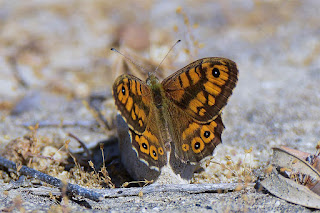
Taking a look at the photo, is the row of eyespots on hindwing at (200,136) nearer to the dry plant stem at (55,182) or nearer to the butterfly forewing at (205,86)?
the butterfly forewing at (205,86)

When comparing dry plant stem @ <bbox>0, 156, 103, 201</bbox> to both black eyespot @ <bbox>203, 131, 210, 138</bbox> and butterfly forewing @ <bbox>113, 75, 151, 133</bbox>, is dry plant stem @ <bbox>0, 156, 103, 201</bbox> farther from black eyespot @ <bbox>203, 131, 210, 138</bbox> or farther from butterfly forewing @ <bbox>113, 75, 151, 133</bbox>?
black eyespot @ <bbox>203, 131, 210, 138</bbox>

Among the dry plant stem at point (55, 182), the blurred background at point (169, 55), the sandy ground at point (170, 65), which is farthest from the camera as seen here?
the blurred background at point (169, 55)

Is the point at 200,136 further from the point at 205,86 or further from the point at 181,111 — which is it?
the point at 205,86

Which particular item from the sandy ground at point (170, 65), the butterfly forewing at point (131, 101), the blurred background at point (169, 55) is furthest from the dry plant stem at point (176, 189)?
the blurred background at point (169, 55)

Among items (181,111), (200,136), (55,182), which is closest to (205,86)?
(181,111)

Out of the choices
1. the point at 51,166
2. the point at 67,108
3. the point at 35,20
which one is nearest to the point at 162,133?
the point at 51,166

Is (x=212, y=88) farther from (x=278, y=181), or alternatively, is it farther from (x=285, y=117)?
(x=285, y=117)

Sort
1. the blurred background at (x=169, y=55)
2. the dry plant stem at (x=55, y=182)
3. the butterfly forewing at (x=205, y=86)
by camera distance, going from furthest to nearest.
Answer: the blurred background at (x=169, y=55) → the butterfly forewing at (x=205, y=86) → the dry plant stem at (x=55, y=182)
